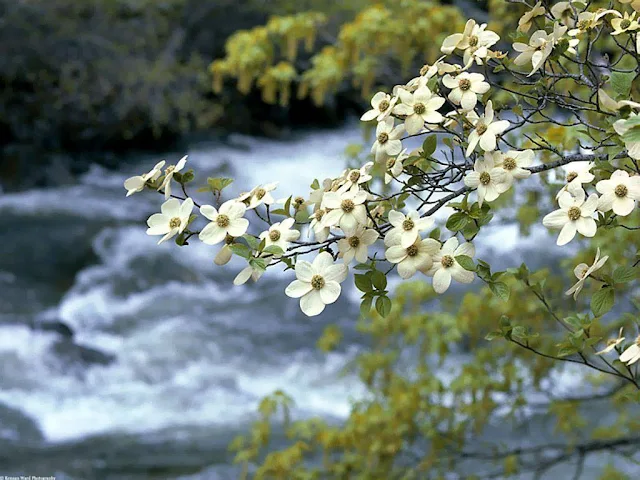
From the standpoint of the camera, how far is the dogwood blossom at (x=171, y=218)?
4.01ft

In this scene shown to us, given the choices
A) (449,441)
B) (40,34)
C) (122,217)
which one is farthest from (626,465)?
(40,34)

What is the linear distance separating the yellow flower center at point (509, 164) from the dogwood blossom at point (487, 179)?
0.5 inches

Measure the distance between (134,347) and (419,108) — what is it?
16.1 feet

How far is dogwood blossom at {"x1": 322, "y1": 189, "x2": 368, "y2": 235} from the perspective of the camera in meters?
1.17

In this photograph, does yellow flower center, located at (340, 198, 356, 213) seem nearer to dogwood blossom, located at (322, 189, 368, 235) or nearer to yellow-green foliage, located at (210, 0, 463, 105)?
dogwood blossom, located at (322, 189, 368, 235)

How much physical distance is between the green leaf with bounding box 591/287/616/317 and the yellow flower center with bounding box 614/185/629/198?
17cm

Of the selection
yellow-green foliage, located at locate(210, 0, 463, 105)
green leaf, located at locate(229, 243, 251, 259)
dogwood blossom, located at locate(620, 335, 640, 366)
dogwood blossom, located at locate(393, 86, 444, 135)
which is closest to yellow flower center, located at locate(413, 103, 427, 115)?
dogwood blossom, located at locate(393, 86, 444, 135)

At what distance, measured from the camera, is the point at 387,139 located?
1254mm

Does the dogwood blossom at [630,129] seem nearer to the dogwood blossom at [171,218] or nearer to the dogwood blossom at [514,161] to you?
the dogwood blossom at [514,161]

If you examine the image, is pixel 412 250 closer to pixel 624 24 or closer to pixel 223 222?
pixel 223 222

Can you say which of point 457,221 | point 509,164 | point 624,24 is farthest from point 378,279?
point 624,24

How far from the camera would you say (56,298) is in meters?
6.46

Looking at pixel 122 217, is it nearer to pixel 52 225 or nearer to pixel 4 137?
pixel 52 225

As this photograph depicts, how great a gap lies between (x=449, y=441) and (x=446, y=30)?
1647 mm
